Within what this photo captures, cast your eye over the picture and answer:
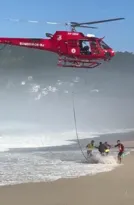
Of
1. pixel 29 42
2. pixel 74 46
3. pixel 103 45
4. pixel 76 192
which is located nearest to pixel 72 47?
pixel 74 46

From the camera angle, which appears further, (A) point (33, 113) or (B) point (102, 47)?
(A) point (33, 113)

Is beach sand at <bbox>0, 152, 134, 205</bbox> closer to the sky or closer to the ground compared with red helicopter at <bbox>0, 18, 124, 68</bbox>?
closer to the ground

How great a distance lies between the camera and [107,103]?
187 feet

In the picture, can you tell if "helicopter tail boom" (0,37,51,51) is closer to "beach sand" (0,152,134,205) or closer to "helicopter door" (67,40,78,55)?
"helicopter door" (67,40,78,55)

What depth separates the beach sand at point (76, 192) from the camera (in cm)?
1145

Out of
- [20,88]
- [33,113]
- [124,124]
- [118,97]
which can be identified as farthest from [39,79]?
[124,124]

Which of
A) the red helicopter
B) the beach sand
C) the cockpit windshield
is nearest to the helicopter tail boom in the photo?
the red helicopter

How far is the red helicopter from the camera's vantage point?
66.6 feet

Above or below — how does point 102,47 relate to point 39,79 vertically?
above

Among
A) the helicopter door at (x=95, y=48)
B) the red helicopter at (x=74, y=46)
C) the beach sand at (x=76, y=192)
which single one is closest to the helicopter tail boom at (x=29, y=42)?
the red helicopter at (x=74, y=46)

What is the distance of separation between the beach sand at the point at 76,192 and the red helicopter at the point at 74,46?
23.8ft

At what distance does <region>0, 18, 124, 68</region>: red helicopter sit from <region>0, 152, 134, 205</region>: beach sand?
7266mm

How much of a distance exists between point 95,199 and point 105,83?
64225 millimetres

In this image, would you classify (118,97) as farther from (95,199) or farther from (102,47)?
Answer: (95,199)
